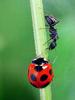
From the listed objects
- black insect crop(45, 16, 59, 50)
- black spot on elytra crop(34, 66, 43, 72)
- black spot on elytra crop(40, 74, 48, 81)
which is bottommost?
black spot on elytra crop(40, 74, 48, 81)

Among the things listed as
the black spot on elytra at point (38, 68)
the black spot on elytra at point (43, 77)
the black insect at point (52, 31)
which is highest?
the black insect at point (52, 31)

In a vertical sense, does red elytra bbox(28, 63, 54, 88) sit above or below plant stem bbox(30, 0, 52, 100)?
below

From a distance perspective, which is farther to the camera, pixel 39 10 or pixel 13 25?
pixel 13 25

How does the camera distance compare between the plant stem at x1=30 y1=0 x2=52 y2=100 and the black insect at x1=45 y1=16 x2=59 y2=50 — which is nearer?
the plant stem at x1=30 y1=0 x2=52 y2=100

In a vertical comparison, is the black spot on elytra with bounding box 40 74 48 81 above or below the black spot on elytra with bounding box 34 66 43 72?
below

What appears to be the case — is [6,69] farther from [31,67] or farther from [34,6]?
[34,6]

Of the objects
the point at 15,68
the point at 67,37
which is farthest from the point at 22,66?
the point at 67,37
